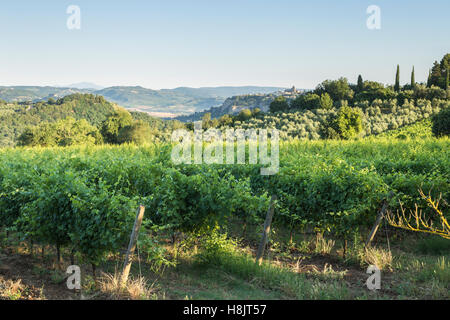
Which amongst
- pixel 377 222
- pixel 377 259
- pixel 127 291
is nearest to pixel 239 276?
pixel 127 291

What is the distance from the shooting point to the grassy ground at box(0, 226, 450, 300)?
5006mm

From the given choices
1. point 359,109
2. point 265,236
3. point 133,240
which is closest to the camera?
point 133,240

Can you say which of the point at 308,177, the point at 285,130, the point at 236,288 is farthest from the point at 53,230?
the point at 285,130

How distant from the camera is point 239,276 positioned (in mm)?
5809

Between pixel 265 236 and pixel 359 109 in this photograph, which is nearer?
pixel 265 236

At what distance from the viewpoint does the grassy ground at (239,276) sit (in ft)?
16.4

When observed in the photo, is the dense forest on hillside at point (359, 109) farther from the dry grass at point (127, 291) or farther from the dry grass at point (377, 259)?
the dry grass at point (127, 291)

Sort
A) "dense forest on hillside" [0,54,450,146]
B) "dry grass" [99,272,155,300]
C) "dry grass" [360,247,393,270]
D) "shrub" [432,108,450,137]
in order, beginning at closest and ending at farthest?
"dry grass" [99,272,155,300] → "dry grass" [360,247,393,270] → "shrub" [432,108,450,137] → "dense forest on hillside" [0,54,450,146]

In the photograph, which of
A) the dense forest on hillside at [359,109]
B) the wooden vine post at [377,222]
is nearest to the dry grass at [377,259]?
the wooden vine post at [377,222]

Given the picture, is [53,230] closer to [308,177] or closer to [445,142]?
[308,177]

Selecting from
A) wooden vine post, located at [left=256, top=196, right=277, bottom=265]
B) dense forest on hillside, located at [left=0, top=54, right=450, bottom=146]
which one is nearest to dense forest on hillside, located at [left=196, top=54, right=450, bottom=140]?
dense forest on hillside, located at [left=0, top=54, right=450, bottom=146]

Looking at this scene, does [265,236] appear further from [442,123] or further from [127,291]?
[442,123]

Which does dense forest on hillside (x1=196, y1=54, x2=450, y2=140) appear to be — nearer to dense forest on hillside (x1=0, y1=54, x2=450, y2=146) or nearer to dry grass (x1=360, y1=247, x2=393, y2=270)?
dense forest on hillside (x1=0, y1=54, x2=450, y2=146)

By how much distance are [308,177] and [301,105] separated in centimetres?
5678
